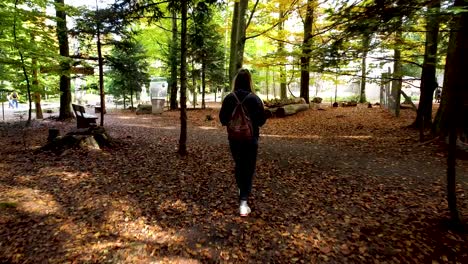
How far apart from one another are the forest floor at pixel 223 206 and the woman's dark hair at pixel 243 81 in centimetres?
175

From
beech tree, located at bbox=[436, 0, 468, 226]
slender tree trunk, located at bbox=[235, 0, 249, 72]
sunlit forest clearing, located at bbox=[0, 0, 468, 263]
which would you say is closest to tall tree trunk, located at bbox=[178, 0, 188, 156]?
sunlit forest clearing, located at bbox=[0, 0, 468, 263]

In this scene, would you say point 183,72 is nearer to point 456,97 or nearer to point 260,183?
point 260,183

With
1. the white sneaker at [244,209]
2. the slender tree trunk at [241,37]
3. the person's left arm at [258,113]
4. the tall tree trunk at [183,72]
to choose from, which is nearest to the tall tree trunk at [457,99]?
the person's left arm at [258,113]

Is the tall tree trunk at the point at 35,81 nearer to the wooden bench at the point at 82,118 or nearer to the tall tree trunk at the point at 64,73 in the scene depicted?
the tall tree trunk at the point at 64,73

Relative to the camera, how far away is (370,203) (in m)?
4.28

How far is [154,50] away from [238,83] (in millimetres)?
20838

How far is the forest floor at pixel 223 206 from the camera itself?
10.2 ft

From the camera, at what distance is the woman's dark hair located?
3811 mm

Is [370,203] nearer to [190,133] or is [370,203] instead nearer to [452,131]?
[452,131]

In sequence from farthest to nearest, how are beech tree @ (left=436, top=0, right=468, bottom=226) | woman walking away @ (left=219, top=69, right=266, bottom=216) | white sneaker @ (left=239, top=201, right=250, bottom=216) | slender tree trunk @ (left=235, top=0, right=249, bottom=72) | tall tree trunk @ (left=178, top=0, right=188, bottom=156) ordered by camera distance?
slender tree trunk @ (left=235, top=0, right=249, bottom=72), tall tree trunk @ (left=178, top=0, right=188, bottom=156), white sneaker @ (left=239, top=201, right=250, bottom=216), woman walking away @ (left=219, top=69, right=266, bottom=216), beech tree @ (left=436, top=0, right=468, bottom=226)

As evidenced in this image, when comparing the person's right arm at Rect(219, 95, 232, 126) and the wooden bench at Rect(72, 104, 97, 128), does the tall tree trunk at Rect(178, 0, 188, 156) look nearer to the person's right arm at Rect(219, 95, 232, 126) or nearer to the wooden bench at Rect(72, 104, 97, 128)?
the person's right arm at Rect(219, 95, 232, 126)

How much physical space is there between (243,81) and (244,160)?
1065 millimetres

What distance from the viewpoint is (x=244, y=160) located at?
12.8 feet

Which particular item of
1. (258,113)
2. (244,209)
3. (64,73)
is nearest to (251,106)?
(258,113)
